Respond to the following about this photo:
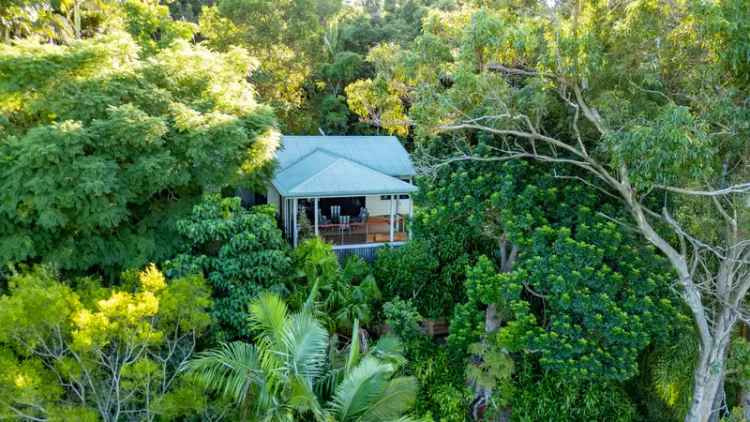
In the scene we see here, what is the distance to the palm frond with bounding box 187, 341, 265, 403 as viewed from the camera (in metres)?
8.34

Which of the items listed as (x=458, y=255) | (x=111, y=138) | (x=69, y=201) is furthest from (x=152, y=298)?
(x=458, y=255)

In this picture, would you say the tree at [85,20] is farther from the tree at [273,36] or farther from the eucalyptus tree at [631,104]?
the eucalyptus tree at [631,104]

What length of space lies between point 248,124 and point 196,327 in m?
5.01

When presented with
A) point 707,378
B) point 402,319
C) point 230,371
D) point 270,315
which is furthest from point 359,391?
point 707,378

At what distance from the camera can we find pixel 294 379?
312 inches

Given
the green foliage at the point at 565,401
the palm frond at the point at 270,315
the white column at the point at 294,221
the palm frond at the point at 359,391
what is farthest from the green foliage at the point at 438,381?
the white column at the point at 294,221

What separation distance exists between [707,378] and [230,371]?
30.5 feet

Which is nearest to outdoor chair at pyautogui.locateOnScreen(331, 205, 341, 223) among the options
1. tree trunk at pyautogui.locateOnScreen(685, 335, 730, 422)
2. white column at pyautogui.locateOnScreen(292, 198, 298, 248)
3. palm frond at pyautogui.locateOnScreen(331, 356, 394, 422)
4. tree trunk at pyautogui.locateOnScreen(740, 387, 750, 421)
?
white column at pyautogui.locateOnScreen(292, 198, 298, 248)

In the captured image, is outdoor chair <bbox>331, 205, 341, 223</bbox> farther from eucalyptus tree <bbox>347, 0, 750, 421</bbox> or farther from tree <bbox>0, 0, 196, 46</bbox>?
tree <bbox>0, 0, 196, 46</bbox>

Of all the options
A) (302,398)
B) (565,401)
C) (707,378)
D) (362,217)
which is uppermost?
(362,217)

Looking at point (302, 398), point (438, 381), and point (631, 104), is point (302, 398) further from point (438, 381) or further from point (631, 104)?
point (631, 104)

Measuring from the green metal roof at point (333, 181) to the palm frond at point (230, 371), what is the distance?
5881 mm

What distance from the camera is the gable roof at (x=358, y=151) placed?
17.3 m

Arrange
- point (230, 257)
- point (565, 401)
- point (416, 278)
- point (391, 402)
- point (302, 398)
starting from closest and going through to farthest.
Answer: point (302, 398), point (391, 402), point (230, 257), point (565, 401), point (416, 278)
